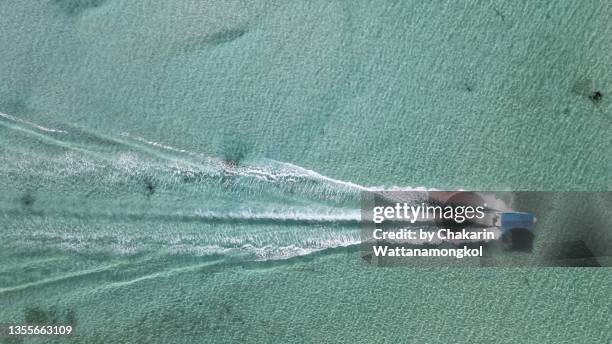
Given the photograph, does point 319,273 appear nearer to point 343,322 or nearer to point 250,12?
point 343,322

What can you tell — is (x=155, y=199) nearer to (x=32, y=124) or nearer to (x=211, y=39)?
(x=32, y=124)

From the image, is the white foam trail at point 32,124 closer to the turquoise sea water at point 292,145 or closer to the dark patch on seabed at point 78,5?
the turquoise sea water at point 292,145

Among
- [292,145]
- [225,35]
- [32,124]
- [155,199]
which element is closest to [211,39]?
[225,35]

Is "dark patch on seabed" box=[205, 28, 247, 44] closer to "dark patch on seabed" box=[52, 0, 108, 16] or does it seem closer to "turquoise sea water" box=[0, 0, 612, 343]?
"turquoise sea water" box=[0, 0, 612, 343]

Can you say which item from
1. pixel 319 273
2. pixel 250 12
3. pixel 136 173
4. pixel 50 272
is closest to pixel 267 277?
pixel 319 273

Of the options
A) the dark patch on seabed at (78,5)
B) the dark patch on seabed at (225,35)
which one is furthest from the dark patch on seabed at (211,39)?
the dark patch on seabed at (78,5)

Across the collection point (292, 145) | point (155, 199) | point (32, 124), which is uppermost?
point (292, 145)

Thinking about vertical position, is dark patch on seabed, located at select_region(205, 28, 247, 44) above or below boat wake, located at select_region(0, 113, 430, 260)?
above

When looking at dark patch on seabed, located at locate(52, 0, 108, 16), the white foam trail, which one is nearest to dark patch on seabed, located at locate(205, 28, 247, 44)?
dark patch on seabed, located at locate(52, 0, 108, 16)

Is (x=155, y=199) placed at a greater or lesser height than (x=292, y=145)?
lesser
